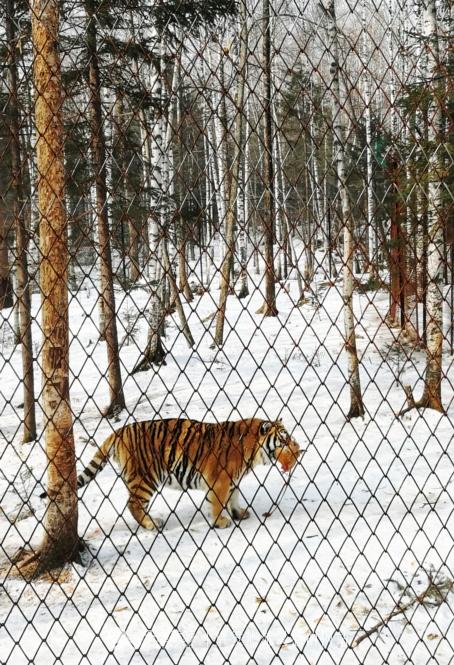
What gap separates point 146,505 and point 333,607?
1.95 metres

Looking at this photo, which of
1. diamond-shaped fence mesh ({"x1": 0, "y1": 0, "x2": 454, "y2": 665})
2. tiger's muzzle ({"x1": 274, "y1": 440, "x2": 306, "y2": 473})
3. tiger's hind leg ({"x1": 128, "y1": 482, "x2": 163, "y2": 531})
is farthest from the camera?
tiger's hind leg ({"x1": 128, "y1": 482, "x2": 163, "y2": 531})

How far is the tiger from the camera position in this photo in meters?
5.04

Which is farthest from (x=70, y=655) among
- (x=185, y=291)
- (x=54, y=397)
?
(x=185, y=291)

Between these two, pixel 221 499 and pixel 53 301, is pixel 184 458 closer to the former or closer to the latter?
pixel 221 499

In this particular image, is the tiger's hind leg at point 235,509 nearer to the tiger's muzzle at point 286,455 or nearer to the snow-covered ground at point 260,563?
the snow-covered ground at point 260,563

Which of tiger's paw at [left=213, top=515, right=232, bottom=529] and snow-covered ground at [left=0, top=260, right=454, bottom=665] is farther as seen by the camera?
tiger's paw at [left=213, top=515, right=232, bottom=529]

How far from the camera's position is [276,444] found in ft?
16.5

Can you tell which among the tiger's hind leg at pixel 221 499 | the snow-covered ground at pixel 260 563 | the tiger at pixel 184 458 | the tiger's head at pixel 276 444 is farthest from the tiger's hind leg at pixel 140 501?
the tiger's head at pixel 276 444

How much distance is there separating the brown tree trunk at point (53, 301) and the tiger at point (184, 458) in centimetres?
66

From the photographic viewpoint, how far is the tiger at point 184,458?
16.5ft

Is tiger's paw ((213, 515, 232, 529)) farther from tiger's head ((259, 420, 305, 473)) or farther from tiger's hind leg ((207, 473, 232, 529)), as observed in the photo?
tiger's head ((259, 420, 305, 473))

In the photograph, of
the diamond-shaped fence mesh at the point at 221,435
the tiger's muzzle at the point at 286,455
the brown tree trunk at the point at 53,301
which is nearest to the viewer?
the diamond-shaped fence mesh at the point at 221,435

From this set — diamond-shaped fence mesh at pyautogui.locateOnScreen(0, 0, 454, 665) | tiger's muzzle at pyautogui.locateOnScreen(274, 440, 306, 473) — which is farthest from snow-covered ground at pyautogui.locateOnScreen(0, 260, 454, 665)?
tiger's muzzle at pyautogui.locateOnScreen(274, 440, 306, 473)

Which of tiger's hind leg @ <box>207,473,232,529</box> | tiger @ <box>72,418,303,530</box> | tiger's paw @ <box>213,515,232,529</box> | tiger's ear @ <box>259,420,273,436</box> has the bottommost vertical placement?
tiger's paw @ <box>213,515,232,529</box>
